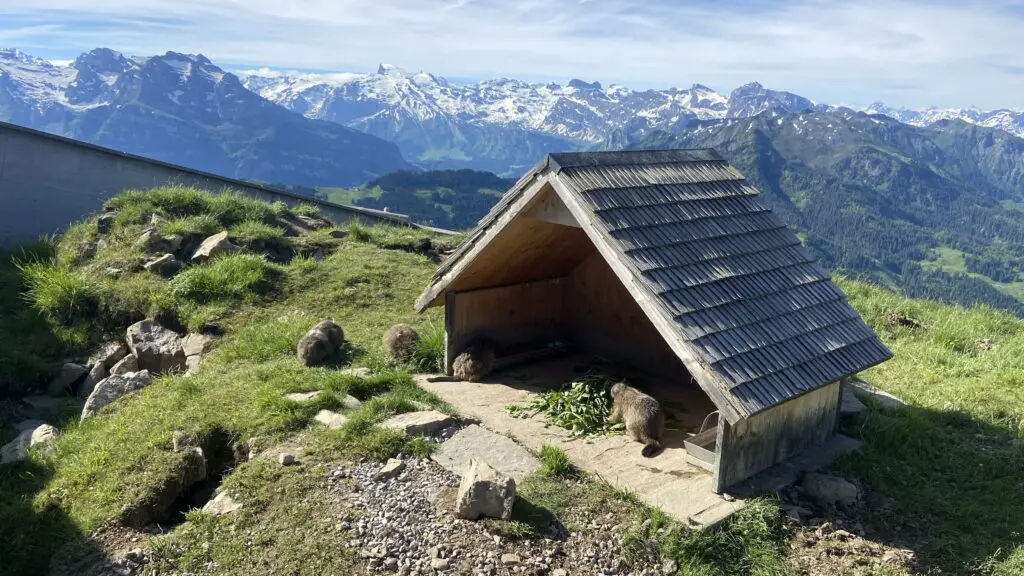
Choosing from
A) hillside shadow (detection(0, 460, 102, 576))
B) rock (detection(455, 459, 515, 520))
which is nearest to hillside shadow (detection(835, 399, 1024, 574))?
rock (detection(455, 459, 515, 520))

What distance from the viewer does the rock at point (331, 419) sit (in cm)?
761

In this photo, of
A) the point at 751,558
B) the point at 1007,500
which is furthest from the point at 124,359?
the point at 1007,500

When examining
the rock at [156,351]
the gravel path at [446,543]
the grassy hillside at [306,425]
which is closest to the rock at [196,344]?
the rock at [156,351]

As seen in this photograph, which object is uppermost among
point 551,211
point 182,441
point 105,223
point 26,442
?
point 551,211

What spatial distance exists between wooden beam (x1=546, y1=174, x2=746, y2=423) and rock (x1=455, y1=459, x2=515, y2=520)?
6.37 ft

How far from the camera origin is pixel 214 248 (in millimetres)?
13578

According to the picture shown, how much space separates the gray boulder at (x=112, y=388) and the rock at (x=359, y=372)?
2.88m

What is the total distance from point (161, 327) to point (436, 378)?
194 inches

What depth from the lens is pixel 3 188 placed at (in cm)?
1680

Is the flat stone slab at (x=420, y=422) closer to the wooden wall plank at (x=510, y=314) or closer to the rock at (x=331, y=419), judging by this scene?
the rock at (x=331, y=419)

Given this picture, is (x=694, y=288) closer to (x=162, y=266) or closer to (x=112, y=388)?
(x=112, y=388)

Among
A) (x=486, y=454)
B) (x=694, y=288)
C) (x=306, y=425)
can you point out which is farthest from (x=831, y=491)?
(x=306, y=425)

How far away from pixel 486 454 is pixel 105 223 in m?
11.9

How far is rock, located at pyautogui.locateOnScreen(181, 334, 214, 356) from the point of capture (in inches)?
418
